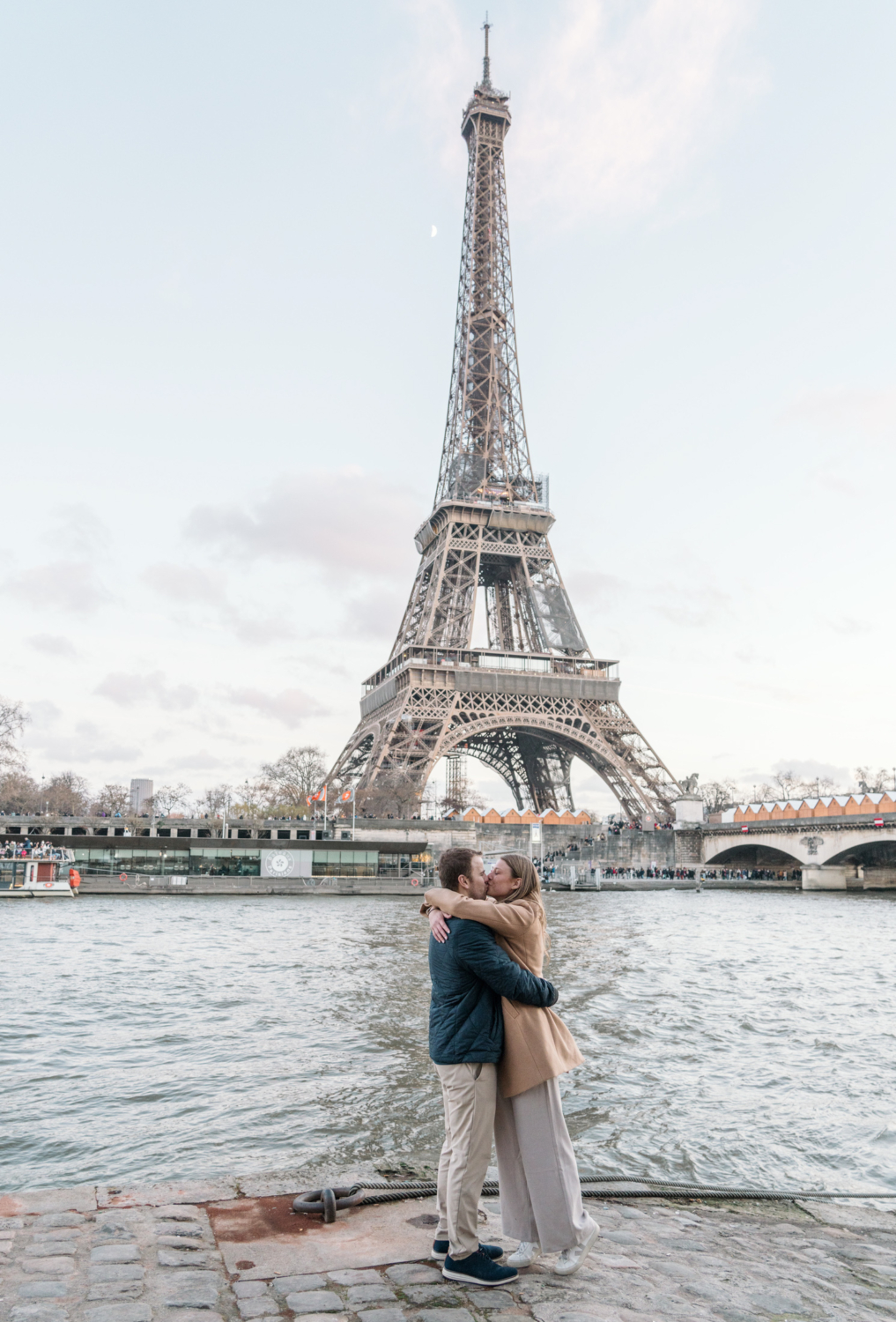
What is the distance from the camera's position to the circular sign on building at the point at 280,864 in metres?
58.1

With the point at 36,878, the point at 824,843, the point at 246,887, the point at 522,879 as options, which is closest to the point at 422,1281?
the point at 522,879

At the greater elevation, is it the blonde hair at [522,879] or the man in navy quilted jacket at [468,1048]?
the blonde hair at [522,879]

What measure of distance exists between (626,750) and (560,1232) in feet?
217

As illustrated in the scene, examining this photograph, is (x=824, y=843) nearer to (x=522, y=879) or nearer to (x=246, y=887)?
(x=246, y=887)

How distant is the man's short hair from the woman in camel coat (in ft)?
0.28

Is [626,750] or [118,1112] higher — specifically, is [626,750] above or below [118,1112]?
above

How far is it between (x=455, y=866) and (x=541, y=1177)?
5.62 ft

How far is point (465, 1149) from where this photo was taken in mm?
5230

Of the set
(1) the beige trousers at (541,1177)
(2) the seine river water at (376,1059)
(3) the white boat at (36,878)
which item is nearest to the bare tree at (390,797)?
(3) the white boat at (36,878)

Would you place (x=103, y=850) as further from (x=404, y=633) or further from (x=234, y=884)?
(x=404, y=633)

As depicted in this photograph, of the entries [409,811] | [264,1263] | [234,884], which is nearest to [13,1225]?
[264,1263]

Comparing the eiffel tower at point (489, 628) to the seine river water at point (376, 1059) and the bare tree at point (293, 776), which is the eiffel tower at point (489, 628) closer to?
the bare tree at point (293, 776)

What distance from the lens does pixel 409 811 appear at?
6988 centimetres

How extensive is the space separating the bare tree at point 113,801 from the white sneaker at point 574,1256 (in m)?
105
